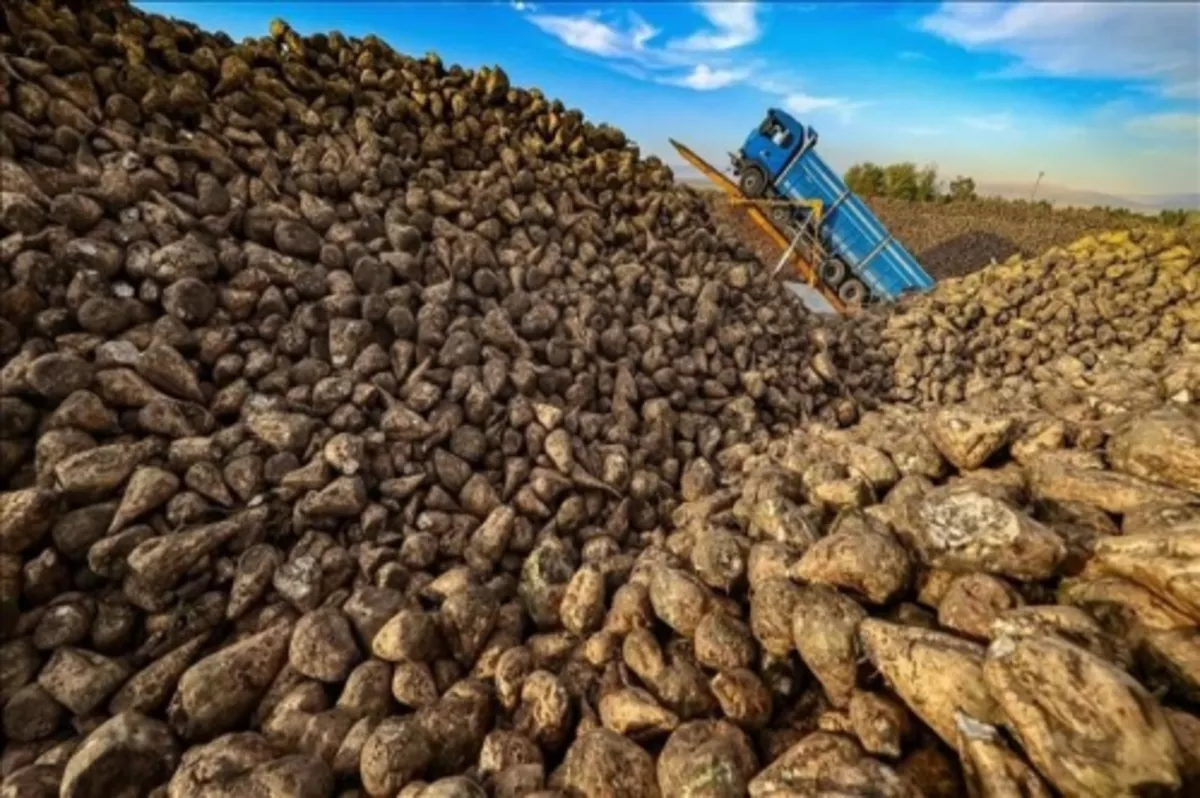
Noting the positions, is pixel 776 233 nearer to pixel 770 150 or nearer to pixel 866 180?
pixel 770 150

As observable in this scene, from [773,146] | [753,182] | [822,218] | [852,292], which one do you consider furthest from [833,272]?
[773,146]

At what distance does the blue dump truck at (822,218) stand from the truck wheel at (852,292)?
0.01 m

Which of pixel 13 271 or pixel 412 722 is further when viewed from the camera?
pixel 13 271

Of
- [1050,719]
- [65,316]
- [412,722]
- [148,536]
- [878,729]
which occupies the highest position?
[65,316]

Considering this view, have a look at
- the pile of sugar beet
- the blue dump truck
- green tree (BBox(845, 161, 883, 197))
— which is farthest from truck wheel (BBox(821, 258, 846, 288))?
green tree (BBox(845, 161, 883, 197))

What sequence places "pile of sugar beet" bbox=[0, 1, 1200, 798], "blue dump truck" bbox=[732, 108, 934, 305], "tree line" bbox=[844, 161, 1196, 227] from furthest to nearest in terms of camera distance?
"tree line" bbox=[844, 161, 1196, 227], "blue dump truck" bbox=[732, 108, 934, 305], "pile of sugar beet" bbox=[0, 1, 1200, 798]

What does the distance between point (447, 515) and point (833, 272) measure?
8.62 metres

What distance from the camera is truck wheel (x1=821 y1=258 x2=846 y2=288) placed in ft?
31.8

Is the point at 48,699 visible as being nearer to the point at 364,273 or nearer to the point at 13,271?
the point at 13,271

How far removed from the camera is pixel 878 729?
1.60 metres

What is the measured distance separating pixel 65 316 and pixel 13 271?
0.26 m

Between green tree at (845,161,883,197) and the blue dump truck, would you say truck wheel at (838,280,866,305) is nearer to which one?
the blue dump truck

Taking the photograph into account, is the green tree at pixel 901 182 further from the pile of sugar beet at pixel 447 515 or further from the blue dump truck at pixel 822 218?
the pile of sugar beet at pixel 447 515

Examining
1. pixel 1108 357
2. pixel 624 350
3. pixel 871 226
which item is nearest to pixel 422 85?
pixel 624 350
